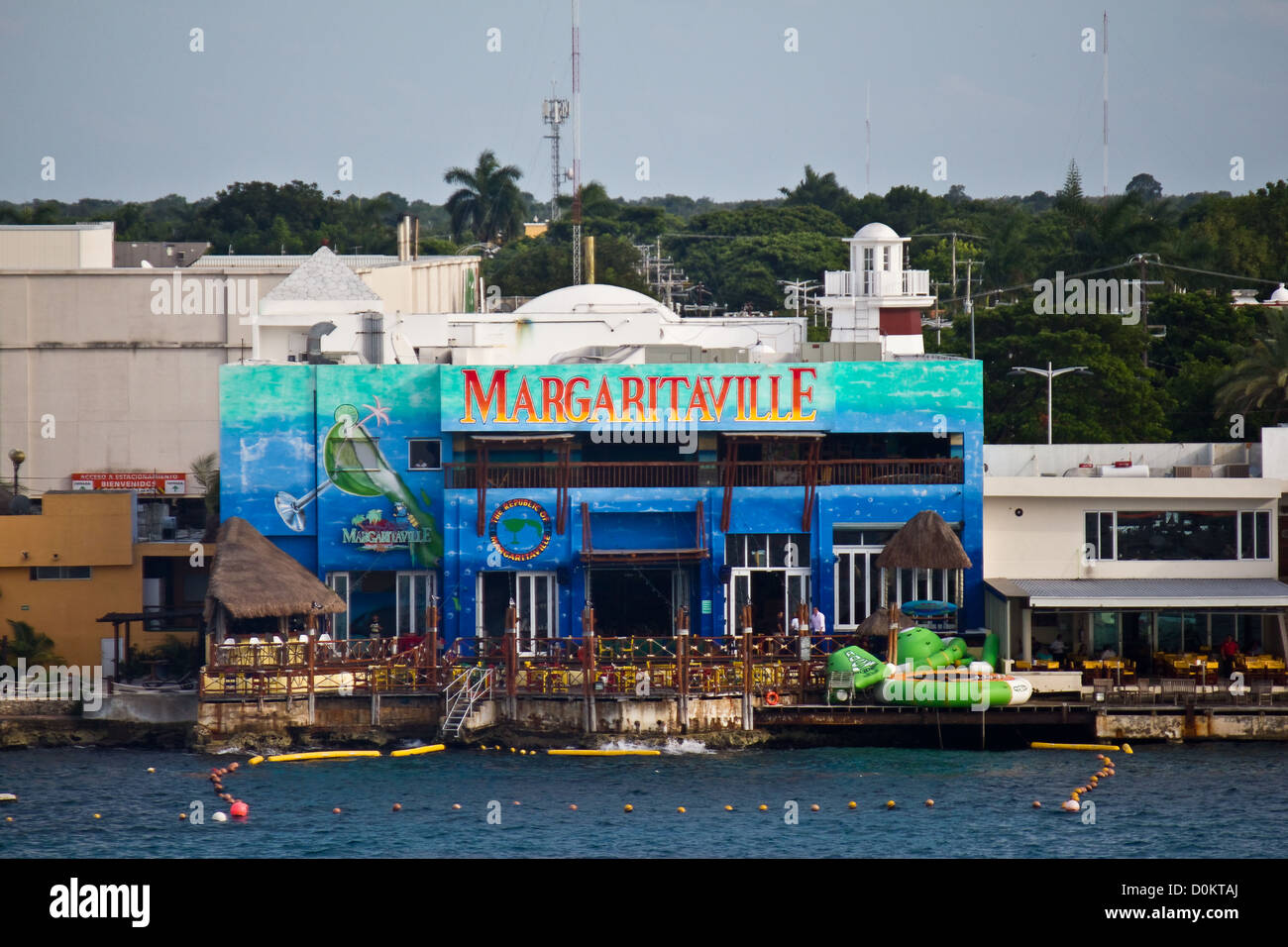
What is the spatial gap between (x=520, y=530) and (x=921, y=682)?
35.9 feet

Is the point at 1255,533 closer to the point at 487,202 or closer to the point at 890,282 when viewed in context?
the point at 890,282

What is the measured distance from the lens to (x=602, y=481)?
4822 centimetres

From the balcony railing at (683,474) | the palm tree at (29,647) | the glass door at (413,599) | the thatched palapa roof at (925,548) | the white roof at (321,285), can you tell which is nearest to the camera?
the thatched palapa roof at (925,548)

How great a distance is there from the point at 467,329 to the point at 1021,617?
2018 centimetres

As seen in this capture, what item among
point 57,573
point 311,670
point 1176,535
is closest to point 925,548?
point 1176,535

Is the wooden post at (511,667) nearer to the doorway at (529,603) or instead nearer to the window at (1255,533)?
the doorway at (529,603)

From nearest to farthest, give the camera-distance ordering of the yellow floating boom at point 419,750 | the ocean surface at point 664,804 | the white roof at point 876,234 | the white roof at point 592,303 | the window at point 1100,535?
the ocean surface at point 664,804, the yellow floating boom at point 419,750, the window at point 1100,535, the white roof at point 592,303, the white roof at point 876,234

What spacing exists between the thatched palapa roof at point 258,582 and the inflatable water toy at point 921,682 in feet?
40.9

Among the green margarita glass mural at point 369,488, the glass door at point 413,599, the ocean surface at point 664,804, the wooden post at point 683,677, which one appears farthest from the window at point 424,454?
the wooden post at point 683,677

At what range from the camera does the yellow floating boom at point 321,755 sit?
4284 centimetres

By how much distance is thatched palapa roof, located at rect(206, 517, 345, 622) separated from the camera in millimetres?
44406

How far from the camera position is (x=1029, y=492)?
48.0m
